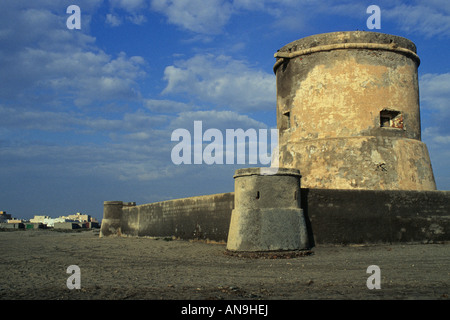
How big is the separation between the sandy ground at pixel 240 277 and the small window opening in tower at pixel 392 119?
211 inches

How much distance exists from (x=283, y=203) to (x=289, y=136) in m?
Result: 5.85

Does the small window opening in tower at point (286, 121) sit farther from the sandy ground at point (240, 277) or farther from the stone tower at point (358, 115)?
the sandy ground at point (240, 277)

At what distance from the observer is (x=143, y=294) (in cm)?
434

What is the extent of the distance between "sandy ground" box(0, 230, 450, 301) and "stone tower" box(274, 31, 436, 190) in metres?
4.28

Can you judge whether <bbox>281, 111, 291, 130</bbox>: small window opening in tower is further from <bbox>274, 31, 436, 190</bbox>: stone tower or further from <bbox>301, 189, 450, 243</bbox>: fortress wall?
<bbox>301, 189, 450, 243</bbox>: fortress wall

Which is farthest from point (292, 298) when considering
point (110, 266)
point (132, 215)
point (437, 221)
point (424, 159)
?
point (132, 215)

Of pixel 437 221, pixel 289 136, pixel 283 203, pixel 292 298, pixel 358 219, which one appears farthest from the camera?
pixel 289 136

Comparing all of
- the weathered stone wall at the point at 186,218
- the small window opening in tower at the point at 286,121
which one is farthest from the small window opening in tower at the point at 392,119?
the weathered stone wall at the point at 186,218

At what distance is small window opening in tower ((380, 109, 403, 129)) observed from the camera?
1267cm

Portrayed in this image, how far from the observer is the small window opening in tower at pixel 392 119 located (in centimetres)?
1267

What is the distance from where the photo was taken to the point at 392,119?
12.8 m

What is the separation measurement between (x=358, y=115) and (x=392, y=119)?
1253 millimetres

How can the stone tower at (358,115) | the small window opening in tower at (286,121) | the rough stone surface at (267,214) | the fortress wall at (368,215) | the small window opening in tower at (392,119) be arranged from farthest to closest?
the small window opening in tower at (286,121), the small window opening in tower at (392,119), the stone tower at (358,115), the fortress wall at (368,215), the rough stone surface at (267,214)

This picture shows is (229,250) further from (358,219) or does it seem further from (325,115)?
(325,115)
